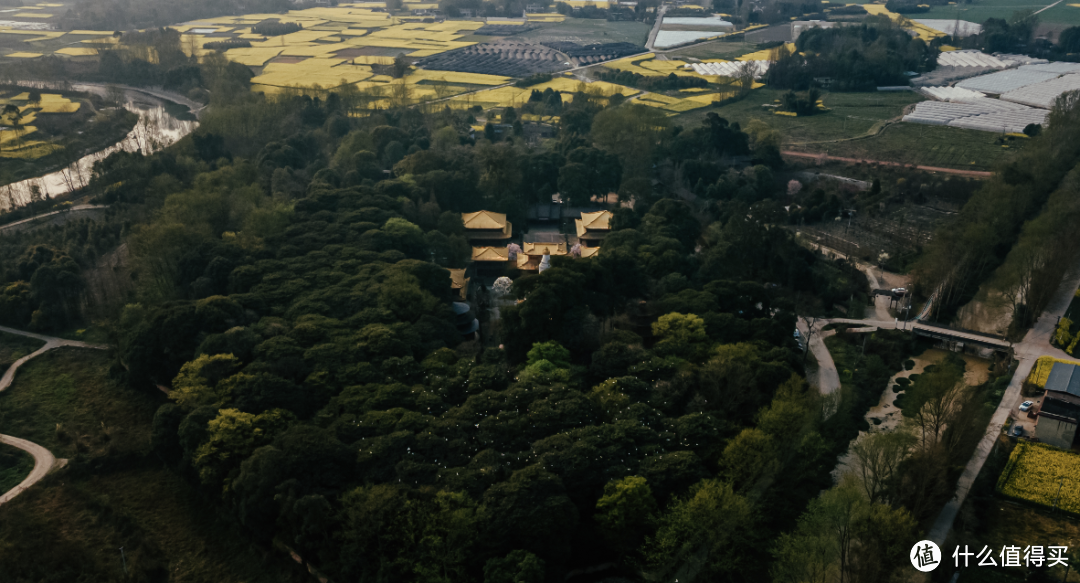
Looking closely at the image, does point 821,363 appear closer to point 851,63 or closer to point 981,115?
point 981,115

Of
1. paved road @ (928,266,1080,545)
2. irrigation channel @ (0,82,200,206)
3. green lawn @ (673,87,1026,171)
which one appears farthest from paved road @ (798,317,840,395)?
irrigation channel @ (0,82,200,206)

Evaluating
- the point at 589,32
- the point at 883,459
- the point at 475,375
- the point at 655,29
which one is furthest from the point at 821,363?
the point at 655,29

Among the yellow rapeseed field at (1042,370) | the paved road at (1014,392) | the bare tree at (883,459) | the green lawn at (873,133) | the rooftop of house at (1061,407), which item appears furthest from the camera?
the green lawn at (873,133)

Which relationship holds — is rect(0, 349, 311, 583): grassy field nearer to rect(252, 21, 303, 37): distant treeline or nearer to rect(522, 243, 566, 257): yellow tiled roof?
rect(522, 243, 566, 257): yellow tiled roof

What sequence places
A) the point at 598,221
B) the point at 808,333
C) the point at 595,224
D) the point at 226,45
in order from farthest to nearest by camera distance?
the point at 226,45 < the point at 598,221 < the point at 595,224 < the point at 808,333

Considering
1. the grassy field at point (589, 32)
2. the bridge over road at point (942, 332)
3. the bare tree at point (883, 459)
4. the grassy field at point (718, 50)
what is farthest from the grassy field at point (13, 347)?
the grassy field at point (589, 32)

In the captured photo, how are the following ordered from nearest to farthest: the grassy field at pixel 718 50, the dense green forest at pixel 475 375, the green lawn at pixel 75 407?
the dense green forest at pixel 475 375 < the green lawn at pixel 75 407 < the grassy field at pixel 718 50

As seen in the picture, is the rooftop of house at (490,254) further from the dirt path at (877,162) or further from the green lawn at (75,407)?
the dirt path at (877,162)
